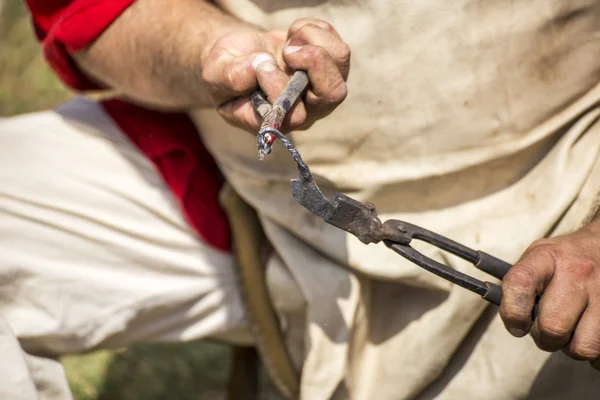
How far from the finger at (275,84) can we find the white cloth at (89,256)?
1.60 feet

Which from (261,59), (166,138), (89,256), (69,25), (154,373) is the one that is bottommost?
(154,373)

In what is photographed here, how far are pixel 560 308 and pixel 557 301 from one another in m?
0.01

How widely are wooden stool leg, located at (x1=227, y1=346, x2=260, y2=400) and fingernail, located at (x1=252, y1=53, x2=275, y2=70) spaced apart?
0.85 metres

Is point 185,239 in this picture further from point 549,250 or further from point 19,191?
point 549,250

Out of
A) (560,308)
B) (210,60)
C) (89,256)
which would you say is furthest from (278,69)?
(89,256)

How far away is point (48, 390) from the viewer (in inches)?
54.5

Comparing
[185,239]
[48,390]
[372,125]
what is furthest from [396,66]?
[48,390]

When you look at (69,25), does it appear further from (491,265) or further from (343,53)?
(491,265)

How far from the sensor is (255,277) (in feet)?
4.68

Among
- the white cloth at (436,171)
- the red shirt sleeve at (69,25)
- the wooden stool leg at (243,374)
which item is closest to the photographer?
the white cloth at (436,171)

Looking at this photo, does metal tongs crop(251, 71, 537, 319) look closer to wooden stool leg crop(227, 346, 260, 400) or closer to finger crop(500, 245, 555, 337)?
finger crop(500, 245, 555, 337)

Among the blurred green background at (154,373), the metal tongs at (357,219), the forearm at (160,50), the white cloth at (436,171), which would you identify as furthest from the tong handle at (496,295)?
the blurred green background at (154,373)

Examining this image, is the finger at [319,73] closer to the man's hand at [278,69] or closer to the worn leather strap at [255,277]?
Answer: the man's hand at [278,69]

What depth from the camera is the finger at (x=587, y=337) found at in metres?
1.00
